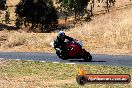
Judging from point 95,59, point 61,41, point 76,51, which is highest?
point 61,41

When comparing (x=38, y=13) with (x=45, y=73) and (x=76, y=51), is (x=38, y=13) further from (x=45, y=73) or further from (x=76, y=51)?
(x=45, y=73)

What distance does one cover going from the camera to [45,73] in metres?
18.6

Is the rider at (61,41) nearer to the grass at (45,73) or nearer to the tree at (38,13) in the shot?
the grass at (45,73)

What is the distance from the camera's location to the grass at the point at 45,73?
15742 mm

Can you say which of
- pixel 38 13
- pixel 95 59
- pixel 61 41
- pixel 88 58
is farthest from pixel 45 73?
pixel 38 13

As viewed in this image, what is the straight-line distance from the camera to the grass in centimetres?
1574

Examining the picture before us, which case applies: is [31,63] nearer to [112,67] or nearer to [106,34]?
[112,67]

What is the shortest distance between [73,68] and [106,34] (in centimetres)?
1116

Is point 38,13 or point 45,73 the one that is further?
point 38,13

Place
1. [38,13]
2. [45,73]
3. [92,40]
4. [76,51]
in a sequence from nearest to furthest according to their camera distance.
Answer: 1. [45,73]
2. [76,51]
3. [92,40]
4. [38,13]

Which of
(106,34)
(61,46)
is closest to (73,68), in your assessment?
(61,46)

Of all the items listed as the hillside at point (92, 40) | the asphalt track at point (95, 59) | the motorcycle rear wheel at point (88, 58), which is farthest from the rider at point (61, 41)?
the hillside at point (92, 40)

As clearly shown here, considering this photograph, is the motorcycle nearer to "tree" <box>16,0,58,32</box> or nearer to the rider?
the rider

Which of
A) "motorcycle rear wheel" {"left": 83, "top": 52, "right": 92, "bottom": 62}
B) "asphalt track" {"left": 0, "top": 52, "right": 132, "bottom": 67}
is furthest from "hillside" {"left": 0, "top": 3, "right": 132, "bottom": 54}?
"motorcycle rear wheel" {"left": 83, "top": 52, "right": 92, "bottom": 62}
